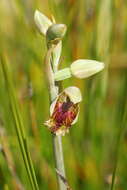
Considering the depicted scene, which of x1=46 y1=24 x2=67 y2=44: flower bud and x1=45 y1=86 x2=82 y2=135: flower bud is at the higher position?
x1=46 y1=24 x2=67 y2=44: flower bud

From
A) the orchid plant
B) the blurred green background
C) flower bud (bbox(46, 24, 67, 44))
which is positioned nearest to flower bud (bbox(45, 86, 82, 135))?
the orchid plant

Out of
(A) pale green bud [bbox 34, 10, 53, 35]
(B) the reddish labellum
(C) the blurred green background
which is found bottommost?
(C) the blurred green background

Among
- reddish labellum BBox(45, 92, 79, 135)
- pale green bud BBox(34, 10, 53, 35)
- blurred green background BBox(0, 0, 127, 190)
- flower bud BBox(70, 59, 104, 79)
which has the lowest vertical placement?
blurred green background BBox(0, 0, 127, 190)

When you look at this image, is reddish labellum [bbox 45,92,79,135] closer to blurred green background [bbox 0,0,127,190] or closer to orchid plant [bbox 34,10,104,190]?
orchid plant [bbox 34,10,104,190]

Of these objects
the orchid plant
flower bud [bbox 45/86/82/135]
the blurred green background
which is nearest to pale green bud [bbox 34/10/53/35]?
the orchid plant

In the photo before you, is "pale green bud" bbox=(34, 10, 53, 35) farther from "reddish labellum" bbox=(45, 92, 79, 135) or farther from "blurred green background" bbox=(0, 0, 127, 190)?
"blurred green background" bbox=(0, 0, 127, 190)

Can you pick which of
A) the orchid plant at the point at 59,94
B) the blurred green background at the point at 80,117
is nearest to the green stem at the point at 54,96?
the orchid plant at the point at 59,94

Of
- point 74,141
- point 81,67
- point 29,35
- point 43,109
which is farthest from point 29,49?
point 81,67

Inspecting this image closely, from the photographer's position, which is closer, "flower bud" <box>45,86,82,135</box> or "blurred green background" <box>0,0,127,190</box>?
"flower bud" <box>45,86,82,135</box>

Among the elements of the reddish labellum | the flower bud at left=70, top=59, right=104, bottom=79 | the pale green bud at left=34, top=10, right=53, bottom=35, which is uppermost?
the pale green bud at left=34, top=10, right=53, bottom=35

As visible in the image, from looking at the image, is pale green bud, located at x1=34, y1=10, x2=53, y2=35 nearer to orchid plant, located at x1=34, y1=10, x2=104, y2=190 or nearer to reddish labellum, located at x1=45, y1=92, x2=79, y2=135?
orchid plant, located at x1=34, y1=10, x2=104, y2=190
